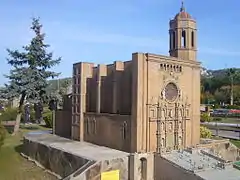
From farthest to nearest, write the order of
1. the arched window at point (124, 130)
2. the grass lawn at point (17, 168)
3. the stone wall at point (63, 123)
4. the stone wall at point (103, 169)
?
the stone wall at point (63, 123)
the arched window at point (124, 130)
the grass lawn at point (17, 168)
the stone wall at point (103, 169)

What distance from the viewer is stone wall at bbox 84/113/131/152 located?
21.8 metres

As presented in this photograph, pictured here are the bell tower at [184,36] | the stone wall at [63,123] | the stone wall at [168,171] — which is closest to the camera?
the stone wall at [168,171]

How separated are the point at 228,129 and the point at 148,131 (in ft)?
89.9

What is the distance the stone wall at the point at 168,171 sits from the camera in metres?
18.5

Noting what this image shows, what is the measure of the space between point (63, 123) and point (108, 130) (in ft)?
28.5

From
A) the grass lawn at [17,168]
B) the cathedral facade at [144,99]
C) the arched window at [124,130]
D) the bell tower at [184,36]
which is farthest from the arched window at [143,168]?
the bell tower at [184,36]

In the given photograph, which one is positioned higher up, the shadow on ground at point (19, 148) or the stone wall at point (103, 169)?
the stone wall at point (103, 169)

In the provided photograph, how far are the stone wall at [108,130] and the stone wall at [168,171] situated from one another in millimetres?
2311

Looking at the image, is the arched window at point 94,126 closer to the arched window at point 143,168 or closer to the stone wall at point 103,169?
the arched window at point 143,168

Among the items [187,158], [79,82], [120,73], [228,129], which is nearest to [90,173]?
[187,158]

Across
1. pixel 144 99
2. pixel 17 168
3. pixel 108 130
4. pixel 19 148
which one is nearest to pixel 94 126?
pixel 108 130

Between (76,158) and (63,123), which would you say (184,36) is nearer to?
(76,158)

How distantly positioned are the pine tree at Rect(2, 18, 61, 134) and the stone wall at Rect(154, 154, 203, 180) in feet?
66.3

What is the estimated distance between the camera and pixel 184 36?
26.2 meters
